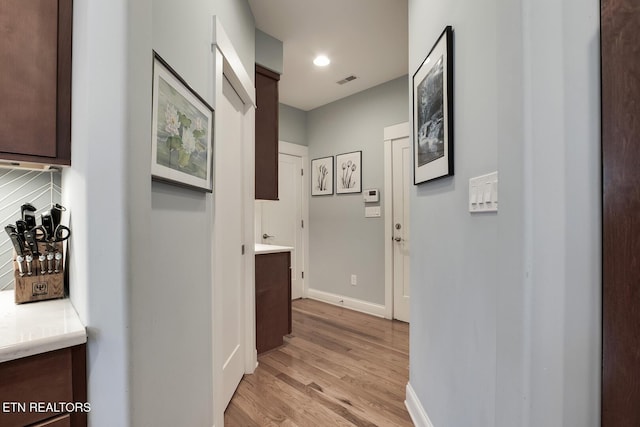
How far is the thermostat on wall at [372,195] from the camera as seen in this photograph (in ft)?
11.2

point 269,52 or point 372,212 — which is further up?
point 269,52

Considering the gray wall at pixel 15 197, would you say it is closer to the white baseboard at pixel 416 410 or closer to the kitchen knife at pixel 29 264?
the kitchen knife at pixel 29 264

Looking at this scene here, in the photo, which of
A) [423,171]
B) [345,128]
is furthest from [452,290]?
[345,128]

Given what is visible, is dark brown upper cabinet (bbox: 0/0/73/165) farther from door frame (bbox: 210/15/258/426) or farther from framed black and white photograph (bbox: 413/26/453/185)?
framed black and white photograph (bbox: 413/26/453/185)

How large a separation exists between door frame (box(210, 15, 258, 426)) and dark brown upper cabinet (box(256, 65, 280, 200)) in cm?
27

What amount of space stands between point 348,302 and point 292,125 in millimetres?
2445

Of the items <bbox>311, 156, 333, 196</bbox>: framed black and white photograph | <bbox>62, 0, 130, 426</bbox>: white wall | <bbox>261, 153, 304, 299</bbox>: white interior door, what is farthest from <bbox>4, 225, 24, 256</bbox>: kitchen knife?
<bbox>311, 156, 333, 196</bbox>: framed black and white photograph

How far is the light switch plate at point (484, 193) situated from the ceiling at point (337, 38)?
1.75 m

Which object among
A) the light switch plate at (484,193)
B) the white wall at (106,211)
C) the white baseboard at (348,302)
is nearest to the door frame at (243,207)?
the white wall at (106,211)

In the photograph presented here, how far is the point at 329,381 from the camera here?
79.7 inches

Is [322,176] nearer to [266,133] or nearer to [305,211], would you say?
[305,211]

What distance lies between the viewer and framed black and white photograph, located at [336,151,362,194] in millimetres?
3600

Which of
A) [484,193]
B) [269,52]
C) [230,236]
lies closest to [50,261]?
[230,236]

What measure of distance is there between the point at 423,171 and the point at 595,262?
0.89m
